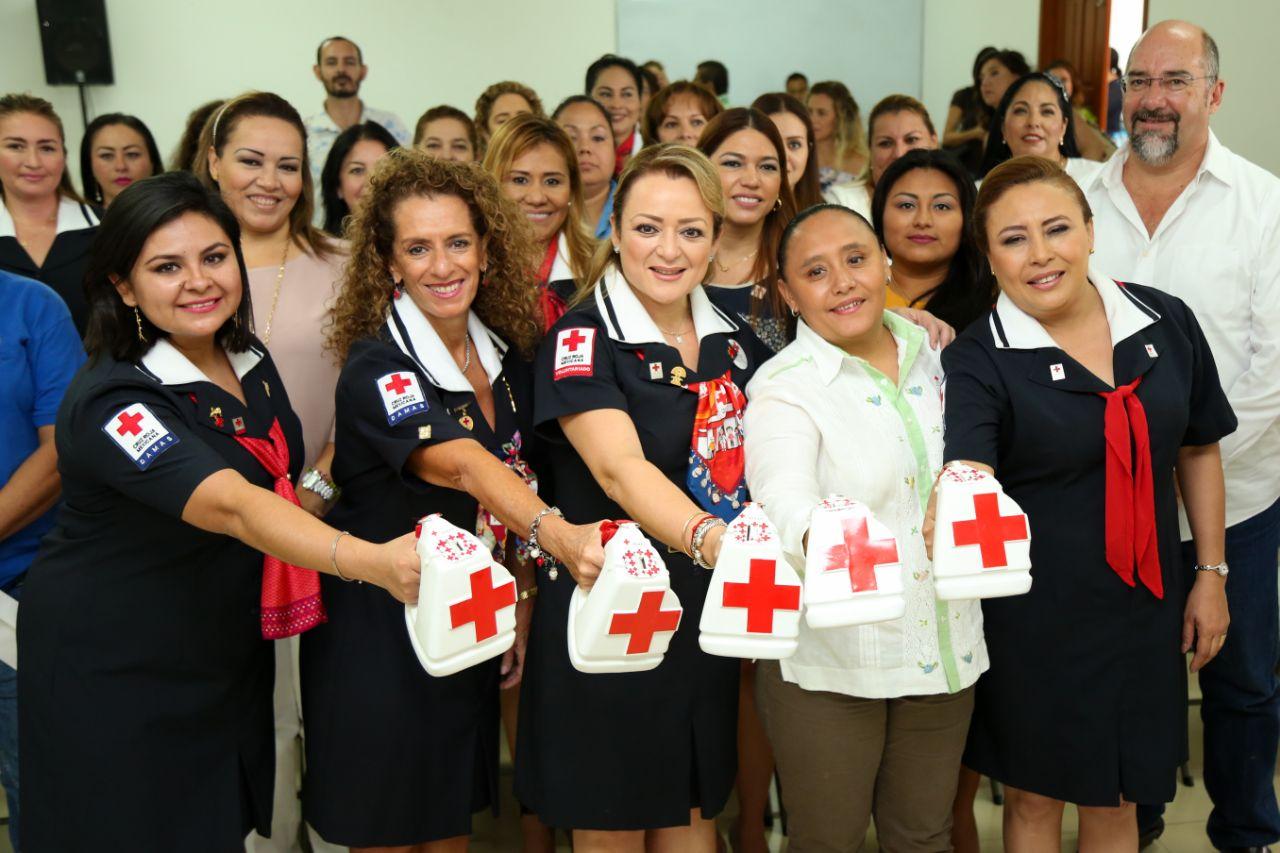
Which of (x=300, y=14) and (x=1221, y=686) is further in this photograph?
(x=300, y=14)

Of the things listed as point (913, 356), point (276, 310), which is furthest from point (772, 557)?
point (276, 310)

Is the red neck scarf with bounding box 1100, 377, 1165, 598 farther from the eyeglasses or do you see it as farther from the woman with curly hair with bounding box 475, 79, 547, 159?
the woman with curly hair with bounding box 475, 79, 547, 159

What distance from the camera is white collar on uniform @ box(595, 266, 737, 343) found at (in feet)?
6.96

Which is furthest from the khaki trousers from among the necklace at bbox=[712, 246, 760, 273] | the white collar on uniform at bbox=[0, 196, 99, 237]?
the white collar on uniform at bbox=[0, 196, 99, 237]

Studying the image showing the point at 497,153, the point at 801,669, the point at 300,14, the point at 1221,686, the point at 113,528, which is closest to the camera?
the point at 113,528

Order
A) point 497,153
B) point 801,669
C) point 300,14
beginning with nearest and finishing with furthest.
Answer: point 801,669
point 497,153
point 300,14

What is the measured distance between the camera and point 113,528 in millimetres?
1934

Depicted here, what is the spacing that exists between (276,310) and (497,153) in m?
0.71

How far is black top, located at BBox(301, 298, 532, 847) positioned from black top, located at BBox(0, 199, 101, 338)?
159 centimetres

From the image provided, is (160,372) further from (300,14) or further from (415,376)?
(300,14)

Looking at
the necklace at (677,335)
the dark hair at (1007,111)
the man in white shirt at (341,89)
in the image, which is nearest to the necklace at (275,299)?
the necklace at (677,335)

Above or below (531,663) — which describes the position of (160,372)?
above

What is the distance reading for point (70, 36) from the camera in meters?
6.92

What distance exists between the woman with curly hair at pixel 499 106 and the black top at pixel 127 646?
2474 millimetres
